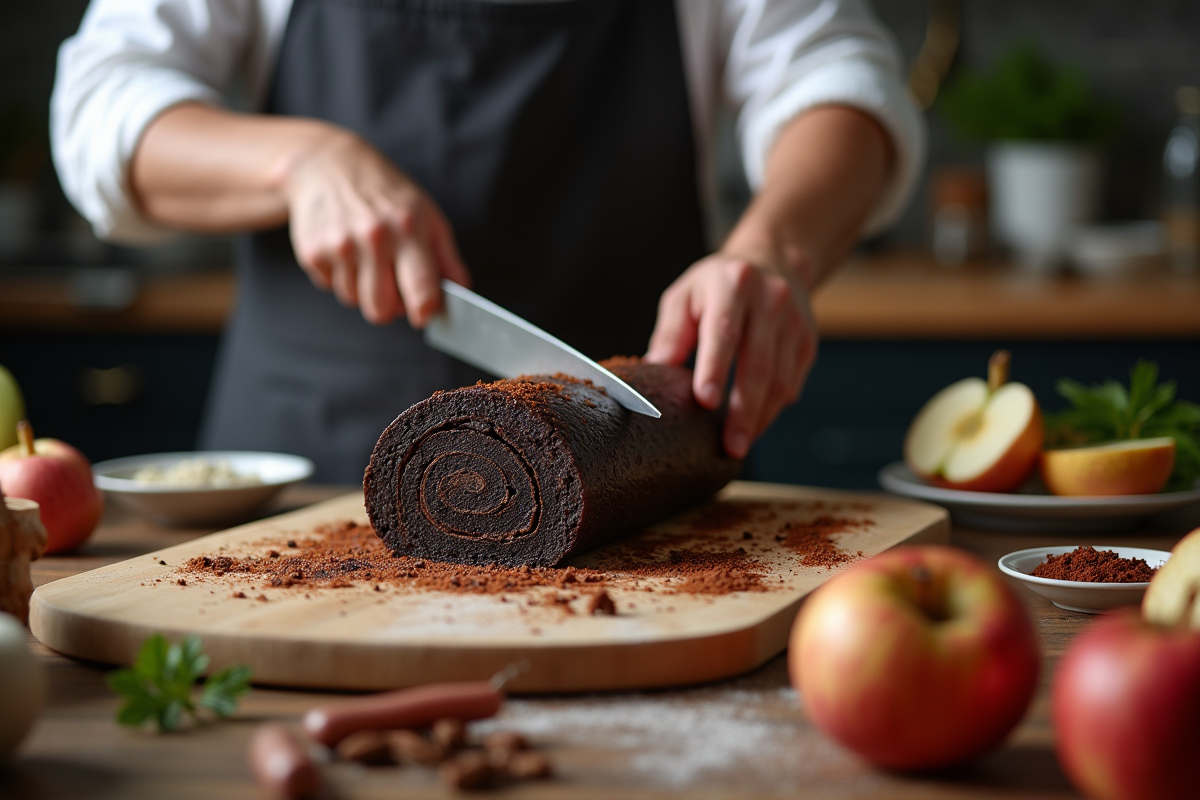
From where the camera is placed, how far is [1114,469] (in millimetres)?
1646

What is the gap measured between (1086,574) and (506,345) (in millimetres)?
844

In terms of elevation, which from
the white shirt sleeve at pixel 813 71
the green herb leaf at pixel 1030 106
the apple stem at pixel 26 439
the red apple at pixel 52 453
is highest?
the green herb leaf at pixel 1030 106

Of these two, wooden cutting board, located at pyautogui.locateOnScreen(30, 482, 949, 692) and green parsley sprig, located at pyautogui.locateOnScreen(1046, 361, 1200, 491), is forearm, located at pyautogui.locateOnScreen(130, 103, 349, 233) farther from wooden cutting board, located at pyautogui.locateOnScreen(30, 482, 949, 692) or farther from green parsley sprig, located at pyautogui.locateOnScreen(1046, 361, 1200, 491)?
green parsley sprig, located at pyautogui.locateOnScreen(1046, 361, 1200, 491)

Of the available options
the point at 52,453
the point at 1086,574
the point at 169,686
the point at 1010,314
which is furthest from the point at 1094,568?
the point at 1010,314

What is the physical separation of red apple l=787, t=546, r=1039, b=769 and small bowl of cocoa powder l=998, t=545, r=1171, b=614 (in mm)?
436

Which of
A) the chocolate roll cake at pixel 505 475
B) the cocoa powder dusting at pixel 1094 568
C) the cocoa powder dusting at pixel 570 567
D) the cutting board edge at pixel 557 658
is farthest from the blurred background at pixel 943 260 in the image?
the cutting board edge at pixel 557 658

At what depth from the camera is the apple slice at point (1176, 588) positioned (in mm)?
965

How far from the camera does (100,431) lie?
342 cm

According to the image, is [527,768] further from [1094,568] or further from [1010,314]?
[1010,314]

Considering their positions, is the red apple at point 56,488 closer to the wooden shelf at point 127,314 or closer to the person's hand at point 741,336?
the person's hand at point 741,336

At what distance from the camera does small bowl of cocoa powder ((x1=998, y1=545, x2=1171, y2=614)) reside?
125 centimetres

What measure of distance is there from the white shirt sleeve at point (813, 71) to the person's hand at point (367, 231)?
72 centimetres

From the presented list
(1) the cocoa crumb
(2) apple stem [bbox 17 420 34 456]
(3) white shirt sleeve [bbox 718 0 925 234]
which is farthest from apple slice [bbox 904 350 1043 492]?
(2) apple stem [bbox 17 420 34 456]

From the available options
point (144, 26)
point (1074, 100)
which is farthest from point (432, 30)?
point (1074, 100)
